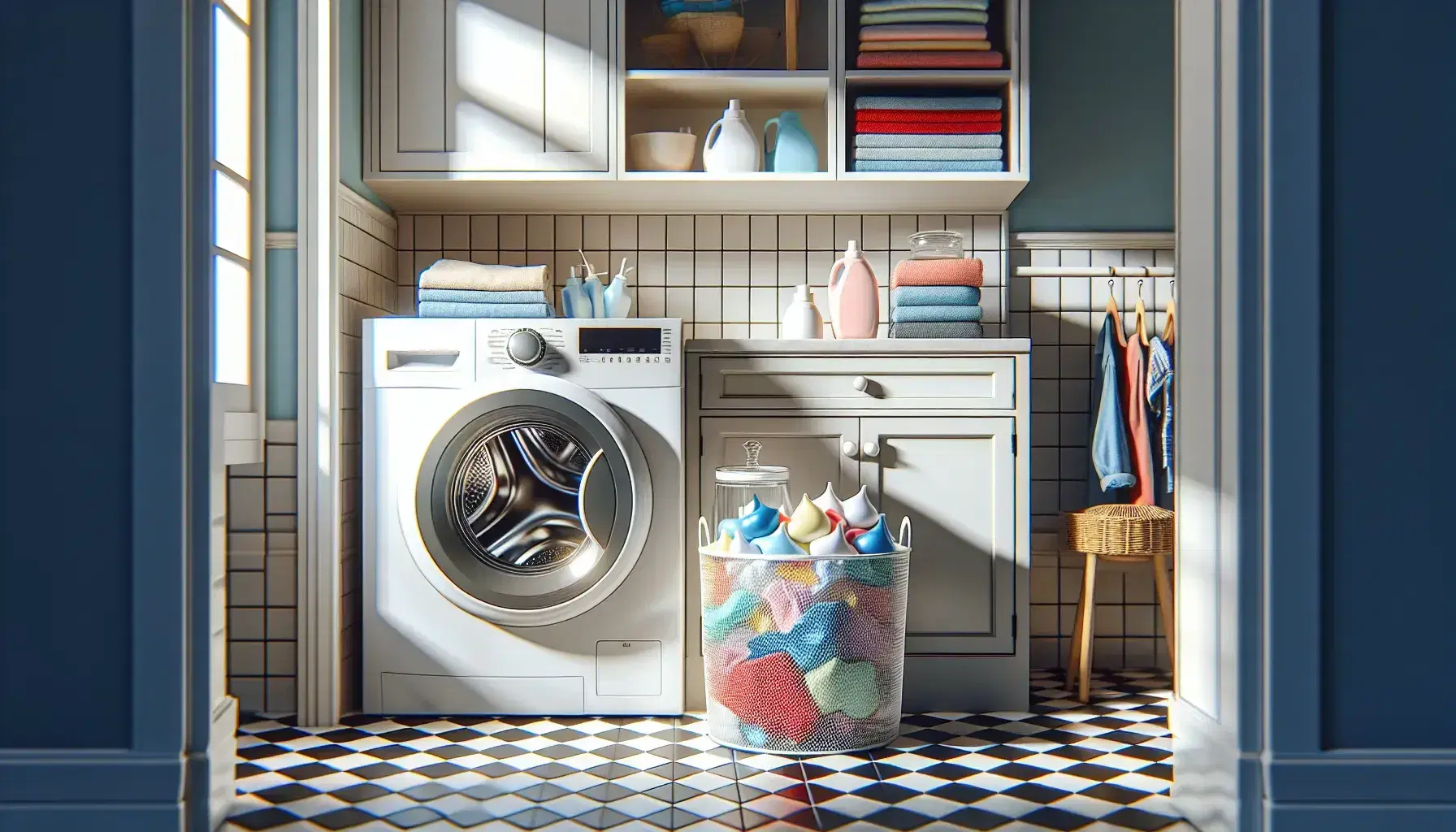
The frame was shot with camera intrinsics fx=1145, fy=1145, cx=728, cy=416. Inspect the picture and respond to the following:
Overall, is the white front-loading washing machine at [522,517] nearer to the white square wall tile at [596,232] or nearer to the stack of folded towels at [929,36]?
the white square wall tile at [596,232]

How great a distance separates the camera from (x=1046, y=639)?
136 inches

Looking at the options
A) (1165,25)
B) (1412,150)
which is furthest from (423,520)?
(1165,25)

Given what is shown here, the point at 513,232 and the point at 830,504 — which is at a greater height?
the point at 513,232

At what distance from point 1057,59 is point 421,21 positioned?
185 centimetres

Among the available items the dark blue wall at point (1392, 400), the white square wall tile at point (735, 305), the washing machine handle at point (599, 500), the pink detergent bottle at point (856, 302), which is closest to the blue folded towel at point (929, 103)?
the pink detergent bottle at point (856, 302)

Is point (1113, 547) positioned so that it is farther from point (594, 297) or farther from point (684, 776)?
point (594, 297)

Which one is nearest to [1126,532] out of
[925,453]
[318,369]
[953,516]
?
[953,516]

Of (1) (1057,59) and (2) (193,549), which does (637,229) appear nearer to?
(1) (1057,59)

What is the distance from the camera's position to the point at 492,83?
3.00 m

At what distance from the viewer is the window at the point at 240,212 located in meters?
2.72

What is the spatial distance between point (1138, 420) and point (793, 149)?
122cm

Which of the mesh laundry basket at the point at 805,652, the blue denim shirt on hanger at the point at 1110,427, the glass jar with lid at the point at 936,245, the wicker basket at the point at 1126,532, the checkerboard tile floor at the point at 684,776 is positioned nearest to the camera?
the checkerboard tile floor at the point at 684,776

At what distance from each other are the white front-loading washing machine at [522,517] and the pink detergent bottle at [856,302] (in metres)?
0.52

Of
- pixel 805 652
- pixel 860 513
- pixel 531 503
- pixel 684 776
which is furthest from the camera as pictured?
pixel 531 503
